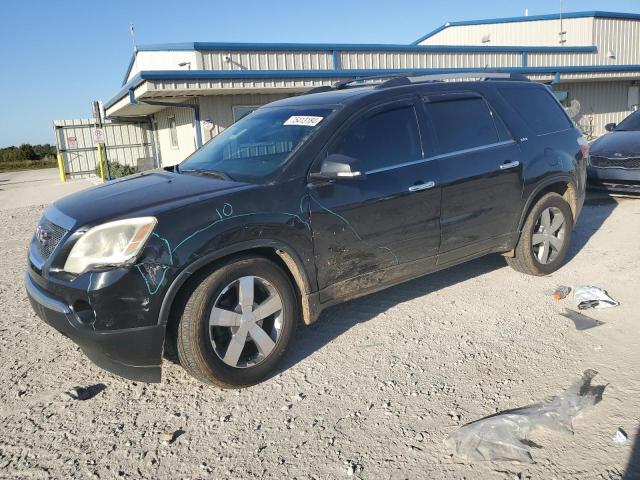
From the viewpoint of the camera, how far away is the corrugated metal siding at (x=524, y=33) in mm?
→ 24594

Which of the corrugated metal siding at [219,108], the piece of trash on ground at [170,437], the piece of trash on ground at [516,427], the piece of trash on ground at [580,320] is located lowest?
the piece of trash on ground at [516,427]

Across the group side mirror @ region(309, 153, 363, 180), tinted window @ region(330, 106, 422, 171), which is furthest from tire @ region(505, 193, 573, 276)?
side mirror @ region(309, 153, 363, 180)

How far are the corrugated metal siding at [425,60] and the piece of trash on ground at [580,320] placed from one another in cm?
1427

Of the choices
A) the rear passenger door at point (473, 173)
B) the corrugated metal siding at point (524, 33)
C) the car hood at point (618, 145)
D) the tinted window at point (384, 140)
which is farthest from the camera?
the corrugated metal siding at point (524, 33)

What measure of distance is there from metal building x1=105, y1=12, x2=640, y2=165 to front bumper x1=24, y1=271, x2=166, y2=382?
11.2 m

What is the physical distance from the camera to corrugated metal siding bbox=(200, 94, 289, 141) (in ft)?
50.7

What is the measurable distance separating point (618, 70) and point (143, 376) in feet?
77.6

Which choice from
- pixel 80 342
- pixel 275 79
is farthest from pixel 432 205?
pixel 275 79

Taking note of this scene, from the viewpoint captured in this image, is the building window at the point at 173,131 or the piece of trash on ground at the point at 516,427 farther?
the building window at the point at 173,131

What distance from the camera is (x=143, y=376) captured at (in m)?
3.21

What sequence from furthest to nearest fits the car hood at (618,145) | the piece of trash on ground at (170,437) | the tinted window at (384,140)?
the car hood at (618,145), the tinted window at (384,140), the piece of trash on ground at (170,437)

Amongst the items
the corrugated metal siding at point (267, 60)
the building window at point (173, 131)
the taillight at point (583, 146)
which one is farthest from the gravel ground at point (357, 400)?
the building window at point (173, 131)

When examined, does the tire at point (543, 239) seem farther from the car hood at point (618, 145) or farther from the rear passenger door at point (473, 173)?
the car hood at point (618, 145)

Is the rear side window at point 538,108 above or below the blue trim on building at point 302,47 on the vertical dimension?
below
